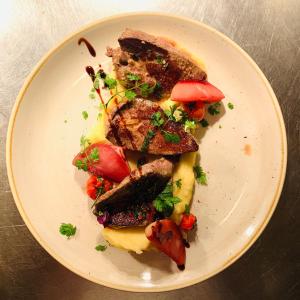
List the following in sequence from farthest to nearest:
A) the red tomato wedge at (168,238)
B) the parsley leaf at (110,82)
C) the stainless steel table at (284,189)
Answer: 1. the stainless steel table at (284,189)
2. the parsley leaf at (110,82)
3. the red tomato wedge at (168,238)

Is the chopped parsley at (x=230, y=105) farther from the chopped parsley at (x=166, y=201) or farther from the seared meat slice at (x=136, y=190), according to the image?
the chopped parsley at (x=166, y=201)

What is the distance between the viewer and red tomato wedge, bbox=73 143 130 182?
2354mm

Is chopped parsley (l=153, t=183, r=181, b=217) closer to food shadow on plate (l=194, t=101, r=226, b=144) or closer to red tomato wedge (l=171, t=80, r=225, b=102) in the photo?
food shadow on plate (l=194, t=101, r=226, b=144)

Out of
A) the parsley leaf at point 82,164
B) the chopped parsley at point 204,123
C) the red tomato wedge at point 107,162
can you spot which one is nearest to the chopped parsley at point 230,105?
the chopped parsley at point 204,123

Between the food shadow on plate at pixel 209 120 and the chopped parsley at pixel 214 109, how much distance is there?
13 millimetres

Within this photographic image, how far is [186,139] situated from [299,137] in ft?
3.78

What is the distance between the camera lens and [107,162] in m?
2.36

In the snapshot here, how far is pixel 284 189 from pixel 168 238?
1.22 m

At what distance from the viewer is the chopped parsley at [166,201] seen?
2.29m

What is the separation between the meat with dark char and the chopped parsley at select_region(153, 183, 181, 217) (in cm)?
4

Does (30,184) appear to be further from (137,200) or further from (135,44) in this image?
(135,44)

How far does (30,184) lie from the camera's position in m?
2.51

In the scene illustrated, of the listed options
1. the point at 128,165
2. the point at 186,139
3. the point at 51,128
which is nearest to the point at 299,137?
the point at 186,139

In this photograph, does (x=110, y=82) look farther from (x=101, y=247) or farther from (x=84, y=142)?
(x=101, y=247)
